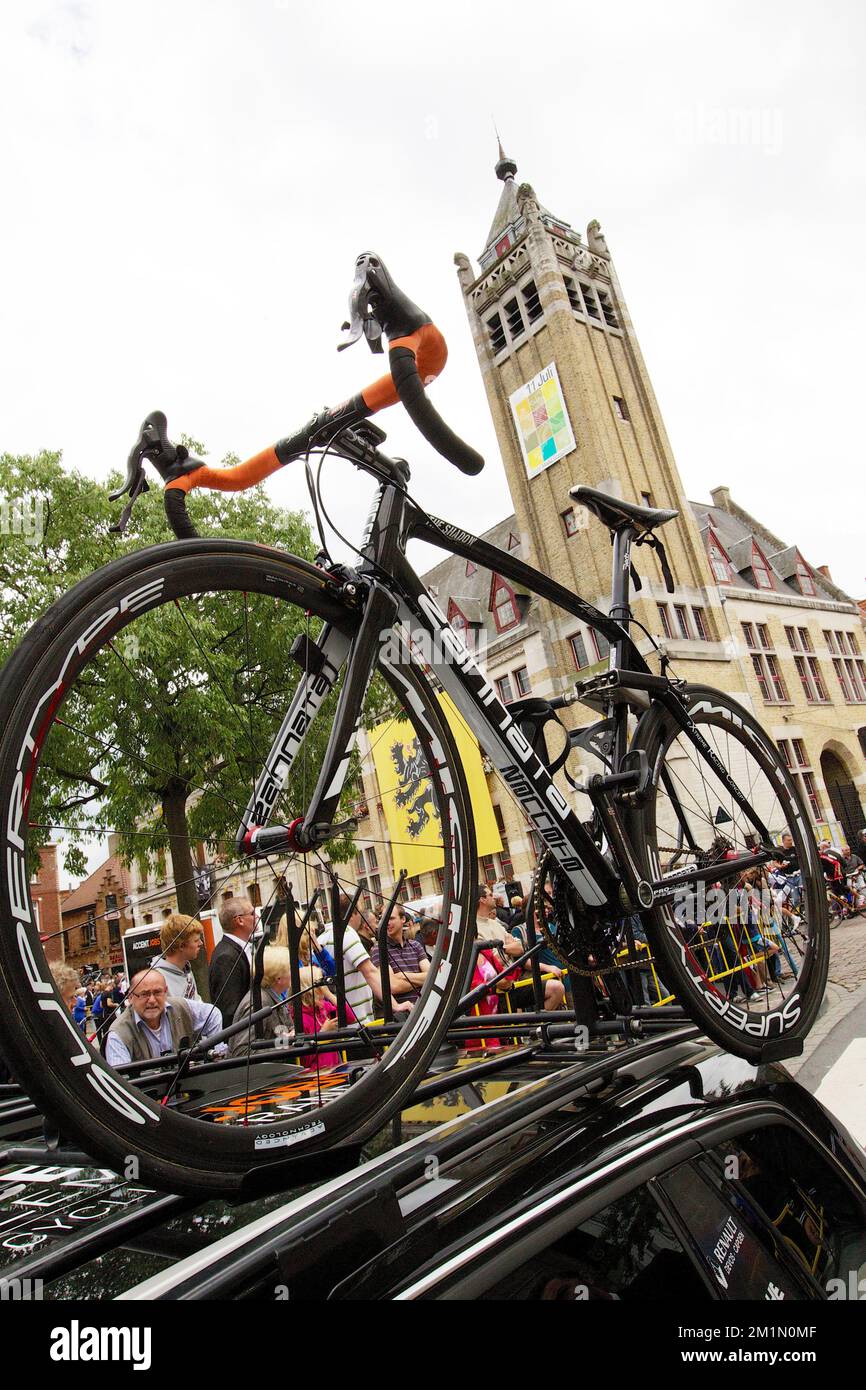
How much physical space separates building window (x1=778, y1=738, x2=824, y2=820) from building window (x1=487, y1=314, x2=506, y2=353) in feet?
63.9

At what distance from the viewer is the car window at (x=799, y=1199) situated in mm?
1506

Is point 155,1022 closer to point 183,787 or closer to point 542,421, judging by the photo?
point 183,787

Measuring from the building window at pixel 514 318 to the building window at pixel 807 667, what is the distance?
1655 centimetres

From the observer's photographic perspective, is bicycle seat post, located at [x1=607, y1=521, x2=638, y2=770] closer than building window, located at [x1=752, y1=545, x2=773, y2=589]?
Yes

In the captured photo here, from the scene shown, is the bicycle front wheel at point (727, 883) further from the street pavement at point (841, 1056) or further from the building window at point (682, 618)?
the building window at point (682, 618)

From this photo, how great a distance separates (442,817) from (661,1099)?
0.74 metres

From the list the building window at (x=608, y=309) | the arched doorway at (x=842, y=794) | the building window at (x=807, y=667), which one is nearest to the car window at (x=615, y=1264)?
the arched doorway at (x=842, y=794)

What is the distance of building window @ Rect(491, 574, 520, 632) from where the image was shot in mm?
34500

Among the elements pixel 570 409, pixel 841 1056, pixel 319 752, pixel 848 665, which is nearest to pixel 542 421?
pixel 570 409

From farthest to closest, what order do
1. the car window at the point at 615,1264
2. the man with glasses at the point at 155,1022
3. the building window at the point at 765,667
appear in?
the building window at the point at 765,667 < the man with glasses at the point at 155,1022 < the car window at the point at 615,1264

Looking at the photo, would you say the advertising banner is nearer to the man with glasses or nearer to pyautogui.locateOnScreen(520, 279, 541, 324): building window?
the man with glasses

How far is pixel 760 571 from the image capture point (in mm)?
37812

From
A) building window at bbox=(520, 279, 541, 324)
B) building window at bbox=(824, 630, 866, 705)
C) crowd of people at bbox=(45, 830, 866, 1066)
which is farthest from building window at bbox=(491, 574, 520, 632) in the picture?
crowd of people at bbox=(45, 830, 866, 1066)

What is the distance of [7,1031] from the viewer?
1076 millimetres
